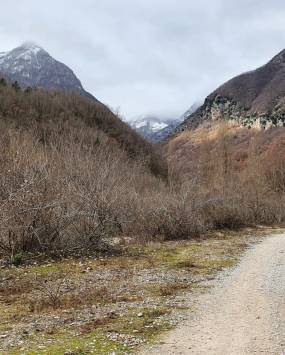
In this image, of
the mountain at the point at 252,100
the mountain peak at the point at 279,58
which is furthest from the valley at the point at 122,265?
the mountain peak at the point at 279,58

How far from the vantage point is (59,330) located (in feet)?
30.6

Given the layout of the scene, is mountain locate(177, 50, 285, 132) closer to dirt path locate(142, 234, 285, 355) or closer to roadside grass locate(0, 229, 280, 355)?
roadside grass locate(0, 229, 280, 355)

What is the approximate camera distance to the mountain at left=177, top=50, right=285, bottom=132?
138 meters

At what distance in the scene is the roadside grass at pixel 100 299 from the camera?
866 cm

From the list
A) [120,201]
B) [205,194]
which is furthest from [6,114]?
[120,201]

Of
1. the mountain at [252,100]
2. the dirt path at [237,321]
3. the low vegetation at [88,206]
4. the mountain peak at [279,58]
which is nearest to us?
the dirt path at [237,321]

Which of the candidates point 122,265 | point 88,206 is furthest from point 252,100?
point 122,265

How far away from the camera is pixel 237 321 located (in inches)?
383

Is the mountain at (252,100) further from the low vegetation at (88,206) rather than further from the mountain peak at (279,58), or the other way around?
the low vegetation at (88,206)

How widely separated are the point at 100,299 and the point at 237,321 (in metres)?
3.55

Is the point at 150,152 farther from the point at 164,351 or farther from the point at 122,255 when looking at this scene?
the point at 164,351

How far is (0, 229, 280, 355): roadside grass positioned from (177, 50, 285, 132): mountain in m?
113

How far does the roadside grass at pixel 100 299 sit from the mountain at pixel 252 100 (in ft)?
372

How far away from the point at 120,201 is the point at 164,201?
166 inches
